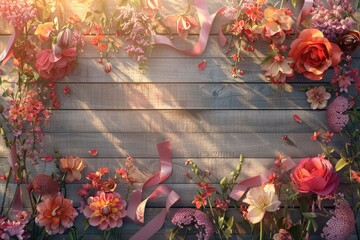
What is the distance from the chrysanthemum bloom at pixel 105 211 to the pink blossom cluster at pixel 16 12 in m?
0.71

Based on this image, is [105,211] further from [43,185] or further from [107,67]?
[107,67]

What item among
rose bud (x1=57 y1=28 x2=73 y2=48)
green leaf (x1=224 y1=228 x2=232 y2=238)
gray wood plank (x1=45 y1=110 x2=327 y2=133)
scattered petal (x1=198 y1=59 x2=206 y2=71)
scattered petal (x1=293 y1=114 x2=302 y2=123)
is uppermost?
rose bud (x1=57 y1=28 x2=73 y2=48)

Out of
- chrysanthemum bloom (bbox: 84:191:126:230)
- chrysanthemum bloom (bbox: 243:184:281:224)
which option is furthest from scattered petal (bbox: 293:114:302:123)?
chrysanthemum bloom (bbox: 84:191:126:230)

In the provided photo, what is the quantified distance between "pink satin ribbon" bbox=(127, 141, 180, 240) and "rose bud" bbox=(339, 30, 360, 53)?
0.76 metres

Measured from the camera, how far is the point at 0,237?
1.71 meters

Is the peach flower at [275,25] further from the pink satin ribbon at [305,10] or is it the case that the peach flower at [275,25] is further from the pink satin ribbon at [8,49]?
the pink satin ribbon at [8,49]

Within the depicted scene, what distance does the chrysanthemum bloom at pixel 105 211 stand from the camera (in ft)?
5.73

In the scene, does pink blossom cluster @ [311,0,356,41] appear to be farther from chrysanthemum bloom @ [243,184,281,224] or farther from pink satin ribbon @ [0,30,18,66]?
pink satin ribbon @ [0,30,18,66]

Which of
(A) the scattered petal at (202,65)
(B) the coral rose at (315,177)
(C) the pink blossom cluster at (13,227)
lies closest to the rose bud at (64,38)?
(A) the scattered petal at (202,65)

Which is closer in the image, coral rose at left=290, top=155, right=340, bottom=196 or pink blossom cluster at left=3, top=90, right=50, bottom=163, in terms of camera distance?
coral rose at left=290, top=155, right=340, bottom=196

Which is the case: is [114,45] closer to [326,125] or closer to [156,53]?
[156,53]

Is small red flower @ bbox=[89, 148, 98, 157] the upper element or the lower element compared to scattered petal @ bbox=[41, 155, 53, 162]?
upper

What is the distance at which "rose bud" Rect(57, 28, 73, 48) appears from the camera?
1734 millimetres

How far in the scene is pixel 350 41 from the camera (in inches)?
68.4
